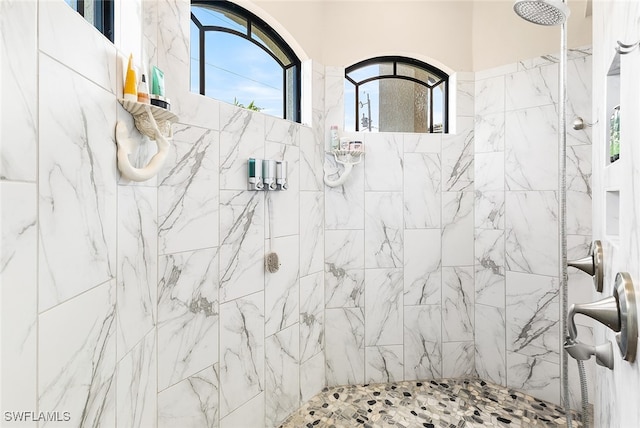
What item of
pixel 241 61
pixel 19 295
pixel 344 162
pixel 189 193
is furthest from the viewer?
pixel 344 162

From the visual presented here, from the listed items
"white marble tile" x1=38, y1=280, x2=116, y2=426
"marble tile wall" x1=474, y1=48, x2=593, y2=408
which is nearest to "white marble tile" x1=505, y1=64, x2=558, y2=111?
"marble tile wall" x1=474, y1=48, x2=593, y2=408

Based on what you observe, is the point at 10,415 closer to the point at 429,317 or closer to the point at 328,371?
the point at 328,371

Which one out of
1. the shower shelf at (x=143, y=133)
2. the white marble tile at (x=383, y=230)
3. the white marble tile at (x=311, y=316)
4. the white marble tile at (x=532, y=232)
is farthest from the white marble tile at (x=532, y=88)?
the shower shelf at (x=143, y=133)

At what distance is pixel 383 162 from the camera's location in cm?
260

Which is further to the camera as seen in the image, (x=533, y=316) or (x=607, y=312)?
(x=533, y=316)

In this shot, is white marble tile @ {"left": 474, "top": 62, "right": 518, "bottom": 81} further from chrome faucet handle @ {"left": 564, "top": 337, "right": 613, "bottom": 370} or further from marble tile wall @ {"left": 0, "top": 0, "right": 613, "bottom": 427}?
chrome faucet handle @ {"left": 564, "top": 337, "right": 613, "bottom": 370}

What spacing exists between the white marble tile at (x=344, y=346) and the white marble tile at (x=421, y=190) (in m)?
0.81

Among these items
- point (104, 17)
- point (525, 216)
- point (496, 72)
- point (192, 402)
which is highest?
point (496, 72)

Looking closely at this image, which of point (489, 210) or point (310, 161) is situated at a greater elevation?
point (310, 161)

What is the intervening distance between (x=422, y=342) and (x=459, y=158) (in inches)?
56.0

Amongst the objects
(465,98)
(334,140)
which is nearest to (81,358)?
(334,140)

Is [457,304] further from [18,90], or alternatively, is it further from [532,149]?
[18,90]

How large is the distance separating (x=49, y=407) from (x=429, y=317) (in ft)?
7.87

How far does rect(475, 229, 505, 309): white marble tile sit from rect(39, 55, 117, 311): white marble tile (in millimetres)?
2425
